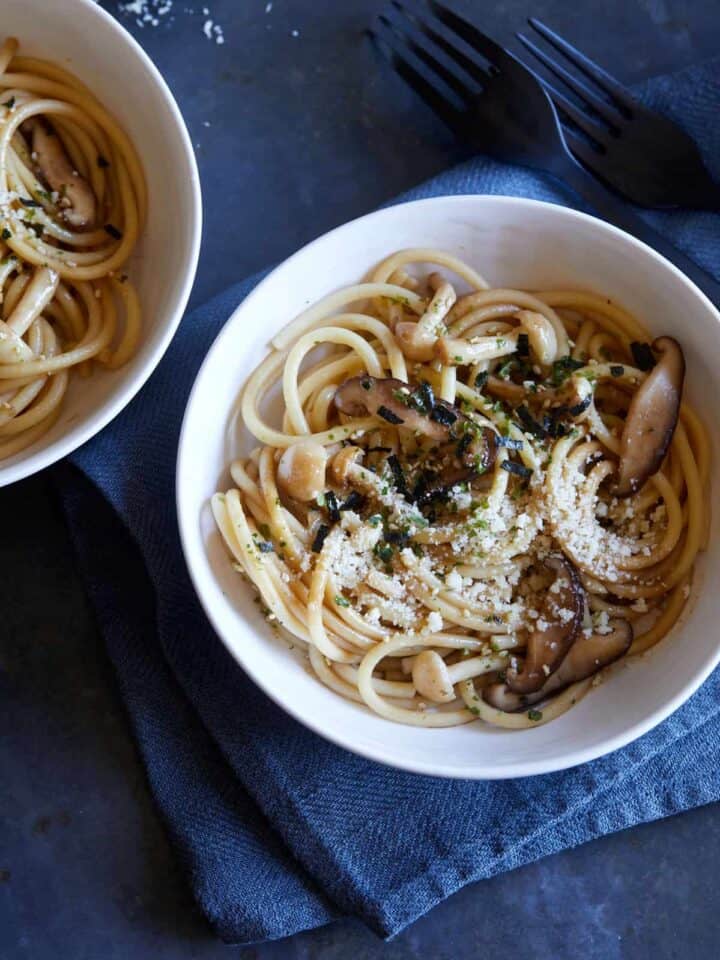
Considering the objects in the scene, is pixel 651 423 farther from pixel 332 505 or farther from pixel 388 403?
pixel 332 505

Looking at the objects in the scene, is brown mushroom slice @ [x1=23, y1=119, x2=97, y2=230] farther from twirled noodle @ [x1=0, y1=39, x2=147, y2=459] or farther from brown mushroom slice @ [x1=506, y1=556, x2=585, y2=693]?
brown mushroom slice @ [x1=506, y1=556, x2=585, y2=693]

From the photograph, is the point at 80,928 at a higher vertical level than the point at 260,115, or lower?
lower

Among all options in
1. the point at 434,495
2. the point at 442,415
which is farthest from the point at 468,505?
the point at 442,415

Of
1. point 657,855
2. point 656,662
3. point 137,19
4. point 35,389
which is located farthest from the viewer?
point 137,19

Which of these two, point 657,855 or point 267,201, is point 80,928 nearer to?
point 657,855

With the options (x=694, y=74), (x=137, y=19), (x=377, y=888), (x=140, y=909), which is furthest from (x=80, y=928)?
(x=694, y=74)

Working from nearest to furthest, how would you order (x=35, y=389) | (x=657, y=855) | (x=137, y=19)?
(x=35, y=389)
(x=657, y=855)
(x=137, y=19)

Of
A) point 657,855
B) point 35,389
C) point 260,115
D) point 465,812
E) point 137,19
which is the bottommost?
point 657,855

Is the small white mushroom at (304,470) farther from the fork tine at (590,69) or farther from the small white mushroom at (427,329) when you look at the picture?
the fork tine at (590,69)

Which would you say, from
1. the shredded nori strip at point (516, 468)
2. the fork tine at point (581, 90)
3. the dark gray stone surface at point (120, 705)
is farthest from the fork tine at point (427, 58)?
the shredded nori strip at point (516, 468)

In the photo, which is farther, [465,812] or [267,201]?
[267,201]
